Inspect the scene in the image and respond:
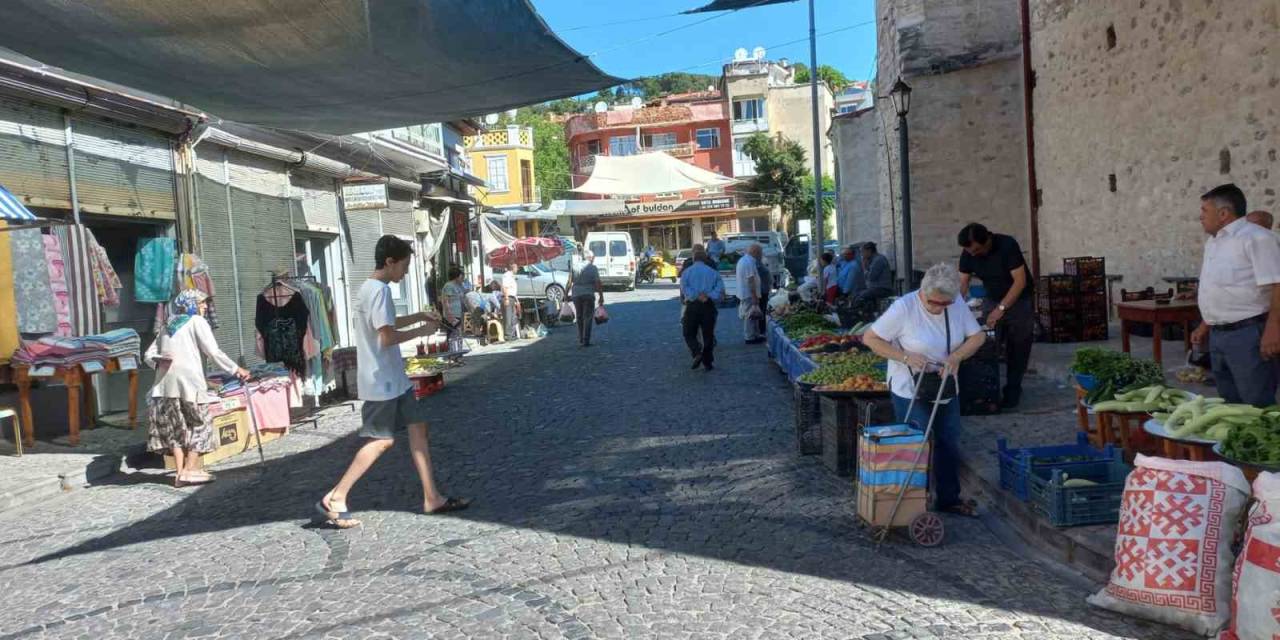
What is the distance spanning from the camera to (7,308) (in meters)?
10.0

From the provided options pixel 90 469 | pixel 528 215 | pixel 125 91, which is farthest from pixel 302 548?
pixel 528 215

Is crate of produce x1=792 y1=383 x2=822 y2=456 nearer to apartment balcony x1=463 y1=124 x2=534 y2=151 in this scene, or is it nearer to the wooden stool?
the wooden stool

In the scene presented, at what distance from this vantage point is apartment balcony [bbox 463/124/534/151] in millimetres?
53906

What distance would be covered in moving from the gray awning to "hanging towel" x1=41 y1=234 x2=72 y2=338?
11.0 ft

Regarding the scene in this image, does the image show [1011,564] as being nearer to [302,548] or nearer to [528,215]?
[302,548]

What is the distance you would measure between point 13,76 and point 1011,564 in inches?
402

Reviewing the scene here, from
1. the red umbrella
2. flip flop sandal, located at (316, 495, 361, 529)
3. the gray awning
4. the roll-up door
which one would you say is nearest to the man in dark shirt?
the gray awning

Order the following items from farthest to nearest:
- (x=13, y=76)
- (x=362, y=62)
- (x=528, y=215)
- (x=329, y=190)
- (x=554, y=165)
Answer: (x=554, y=165) → (x=528, y=215) → (x=329, y=190) → (x=13, y=76) → (x=362, y=62)

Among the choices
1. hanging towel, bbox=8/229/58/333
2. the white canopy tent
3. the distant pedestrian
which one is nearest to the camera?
hanging towel, bbox=8/229/58/333

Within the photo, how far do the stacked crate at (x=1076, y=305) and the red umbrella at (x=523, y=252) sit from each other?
1517 cm

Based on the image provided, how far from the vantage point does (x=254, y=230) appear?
51.5 ft

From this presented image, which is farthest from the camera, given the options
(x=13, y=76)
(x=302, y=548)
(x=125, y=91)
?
(x=125, y=91)

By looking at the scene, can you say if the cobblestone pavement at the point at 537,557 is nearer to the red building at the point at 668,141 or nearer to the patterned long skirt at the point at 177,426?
the patterned long skirt at the point at 177,426

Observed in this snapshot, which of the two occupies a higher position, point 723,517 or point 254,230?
point 254,230
